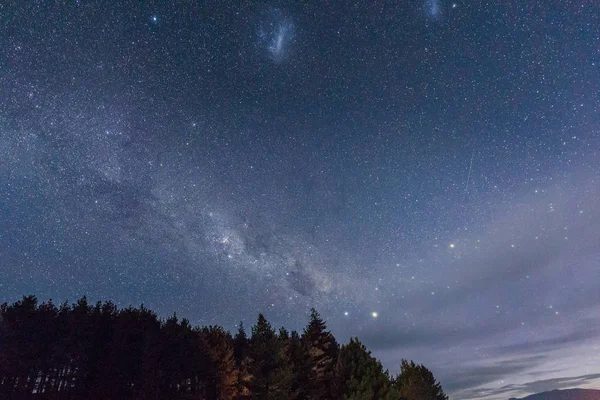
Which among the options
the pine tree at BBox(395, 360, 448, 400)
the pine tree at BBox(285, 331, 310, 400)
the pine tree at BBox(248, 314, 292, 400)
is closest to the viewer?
the pine tree at BBox(248, 314, 292, 400)

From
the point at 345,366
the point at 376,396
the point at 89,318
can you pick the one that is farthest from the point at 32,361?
the point at 376,396

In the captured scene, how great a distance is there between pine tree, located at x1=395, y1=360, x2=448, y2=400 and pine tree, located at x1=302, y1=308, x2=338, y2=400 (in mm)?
8576

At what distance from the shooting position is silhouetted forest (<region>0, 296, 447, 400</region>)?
28031mm

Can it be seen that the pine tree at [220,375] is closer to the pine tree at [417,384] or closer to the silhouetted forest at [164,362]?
the silhouetted forest at [164,362]

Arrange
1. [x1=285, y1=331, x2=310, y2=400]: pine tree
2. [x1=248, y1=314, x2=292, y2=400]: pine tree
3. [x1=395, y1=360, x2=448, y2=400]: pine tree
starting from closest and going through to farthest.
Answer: [x1=248, y1=314, x2=292, y2=400]: pine tree < [x1=285, y1=331, x2=310, y2=400]: pine tree < [x1=395, y1=360, x2=448, y2=400]: pine tree

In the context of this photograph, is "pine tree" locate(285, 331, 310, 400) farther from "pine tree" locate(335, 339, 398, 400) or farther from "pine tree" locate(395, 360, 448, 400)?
"pine tree" locate(395, 360, 448, 400)

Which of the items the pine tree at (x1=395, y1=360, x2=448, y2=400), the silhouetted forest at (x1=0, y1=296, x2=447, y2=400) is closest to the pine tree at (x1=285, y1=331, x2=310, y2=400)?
the silhouetted forest at (x1=0, y1=296, x2=447, y2=400)

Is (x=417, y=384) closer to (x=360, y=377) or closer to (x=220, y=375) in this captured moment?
(x=360, y=377)

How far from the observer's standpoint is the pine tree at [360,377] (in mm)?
26844

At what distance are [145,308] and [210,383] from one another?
15448mm

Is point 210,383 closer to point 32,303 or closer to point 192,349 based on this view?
point 192,349

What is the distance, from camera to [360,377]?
28.5 m

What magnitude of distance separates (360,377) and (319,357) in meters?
10.5

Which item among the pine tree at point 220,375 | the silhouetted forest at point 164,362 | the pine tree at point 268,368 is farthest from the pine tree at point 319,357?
the pine tree at point 220,375
